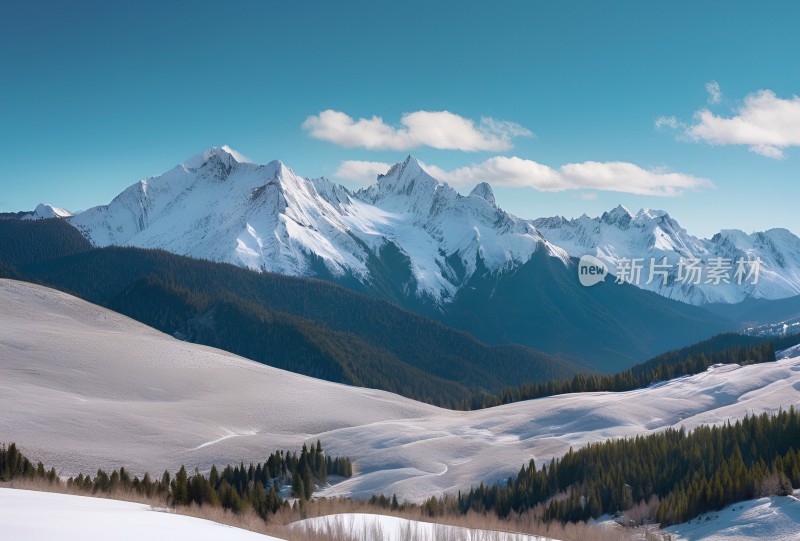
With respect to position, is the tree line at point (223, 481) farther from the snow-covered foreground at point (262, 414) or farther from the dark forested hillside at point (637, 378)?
the dark forested hillside at point (637, 378)

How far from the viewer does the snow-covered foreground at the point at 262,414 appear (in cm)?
8281

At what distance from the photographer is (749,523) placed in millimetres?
42250

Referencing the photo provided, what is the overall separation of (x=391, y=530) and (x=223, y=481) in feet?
68.6

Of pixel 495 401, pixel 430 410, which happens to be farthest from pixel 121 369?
pixel 495 401

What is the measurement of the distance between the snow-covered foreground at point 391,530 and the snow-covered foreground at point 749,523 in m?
→ 10.1

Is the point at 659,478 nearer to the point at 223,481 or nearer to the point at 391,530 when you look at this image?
the point at 391,530

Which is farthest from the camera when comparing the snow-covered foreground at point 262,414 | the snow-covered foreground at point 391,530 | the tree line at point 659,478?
the snow-covered foreground at point 262,414

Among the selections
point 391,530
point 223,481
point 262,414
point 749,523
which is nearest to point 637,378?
point 262,414

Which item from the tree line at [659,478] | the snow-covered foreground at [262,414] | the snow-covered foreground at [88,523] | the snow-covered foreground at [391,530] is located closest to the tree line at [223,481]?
the snow-covered foreground at [262,414]

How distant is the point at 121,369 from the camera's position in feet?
395

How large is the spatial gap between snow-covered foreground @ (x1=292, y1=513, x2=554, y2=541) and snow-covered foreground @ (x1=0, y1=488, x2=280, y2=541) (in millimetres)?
8502

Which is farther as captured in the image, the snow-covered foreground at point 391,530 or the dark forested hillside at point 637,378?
the dark forested hillside at point 637,378

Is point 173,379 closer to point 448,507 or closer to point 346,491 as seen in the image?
point 346,491

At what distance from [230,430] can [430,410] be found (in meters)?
41.4
